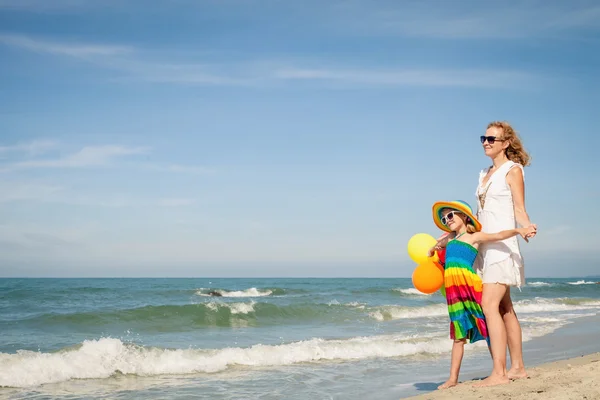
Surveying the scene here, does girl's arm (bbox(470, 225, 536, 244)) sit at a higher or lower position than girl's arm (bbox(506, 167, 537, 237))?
lower

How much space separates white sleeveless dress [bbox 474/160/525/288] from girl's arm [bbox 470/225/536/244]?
8 centimetres

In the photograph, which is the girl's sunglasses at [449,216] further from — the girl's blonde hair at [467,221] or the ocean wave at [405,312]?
the ocean wave at [405,312]

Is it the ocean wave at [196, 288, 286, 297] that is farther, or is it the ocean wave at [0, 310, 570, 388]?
the ocean wave at [196, 288, 286, 297]

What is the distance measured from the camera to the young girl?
5281 mm

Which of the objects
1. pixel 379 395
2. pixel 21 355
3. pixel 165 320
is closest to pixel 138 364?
pixel 21 355

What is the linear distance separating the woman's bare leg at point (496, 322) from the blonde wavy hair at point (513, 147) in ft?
3.49

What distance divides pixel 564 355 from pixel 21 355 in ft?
26.6

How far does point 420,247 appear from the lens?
586cm

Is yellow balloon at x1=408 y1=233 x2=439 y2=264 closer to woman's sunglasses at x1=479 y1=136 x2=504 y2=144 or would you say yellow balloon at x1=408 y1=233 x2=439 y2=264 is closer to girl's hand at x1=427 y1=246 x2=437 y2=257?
girl's hand at x1=427 y1=246 x2=437 y2=257

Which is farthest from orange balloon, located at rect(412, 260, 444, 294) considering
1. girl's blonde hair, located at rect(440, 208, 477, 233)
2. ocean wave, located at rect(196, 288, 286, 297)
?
ocean wave, located at rect(196, 288, 286, 297)

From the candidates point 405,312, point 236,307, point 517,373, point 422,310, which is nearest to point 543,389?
point 517,373

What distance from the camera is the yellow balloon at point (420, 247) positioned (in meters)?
5.80

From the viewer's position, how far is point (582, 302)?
28219 mm

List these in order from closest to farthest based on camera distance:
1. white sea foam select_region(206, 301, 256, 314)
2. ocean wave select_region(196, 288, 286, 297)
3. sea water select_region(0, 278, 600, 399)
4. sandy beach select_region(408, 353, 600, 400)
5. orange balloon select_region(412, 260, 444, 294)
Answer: sandy beach select_region(408, 353, 600, 400) → orange balloon select_region(412, 260, 444, 294) → sea water select_region(0, 278, 600, 399) → white sea foam select_region(206, 301, 256, 314) → ocean wave select_region(196, 288, 286, 297)
